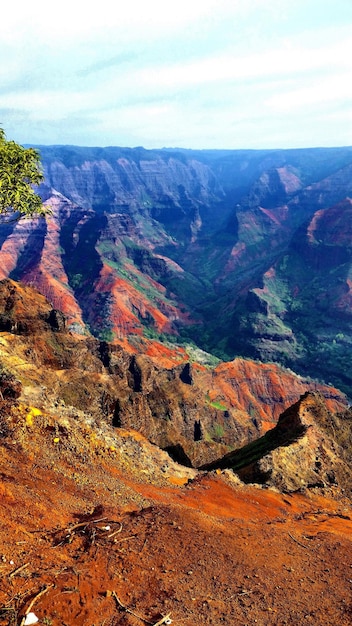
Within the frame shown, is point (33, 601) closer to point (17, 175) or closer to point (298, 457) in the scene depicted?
point (17, 175)

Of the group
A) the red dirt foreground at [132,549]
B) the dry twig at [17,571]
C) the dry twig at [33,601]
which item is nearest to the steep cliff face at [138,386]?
the red dirt foreground at [132,549]

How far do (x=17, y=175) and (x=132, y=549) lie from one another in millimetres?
23026

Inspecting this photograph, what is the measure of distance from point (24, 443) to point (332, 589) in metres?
17.2

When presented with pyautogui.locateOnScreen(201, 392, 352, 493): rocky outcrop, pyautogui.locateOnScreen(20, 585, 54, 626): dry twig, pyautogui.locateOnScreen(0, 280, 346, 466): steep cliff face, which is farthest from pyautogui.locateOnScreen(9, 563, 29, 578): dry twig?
pyautogui.locateOnScreen(201, 392, 352, 493): rocky outcrop

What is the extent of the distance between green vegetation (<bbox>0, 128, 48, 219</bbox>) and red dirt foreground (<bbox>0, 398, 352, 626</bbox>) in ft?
43.7

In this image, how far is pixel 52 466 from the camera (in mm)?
24094

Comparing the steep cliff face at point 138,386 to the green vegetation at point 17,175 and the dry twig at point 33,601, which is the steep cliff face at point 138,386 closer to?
the green vegetation at point 17,175

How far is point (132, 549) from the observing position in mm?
17547

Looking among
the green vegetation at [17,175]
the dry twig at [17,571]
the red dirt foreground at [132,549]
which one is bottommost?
the red dirt foreground at [132,549]

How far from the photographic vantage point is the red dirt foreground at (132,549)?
1422 cm

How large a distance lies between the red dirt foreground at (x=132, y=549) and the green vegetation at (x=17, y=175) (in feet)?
43.7

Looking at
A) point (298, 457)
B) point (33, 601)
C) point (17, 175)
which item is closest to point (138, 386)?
point (298, 457)

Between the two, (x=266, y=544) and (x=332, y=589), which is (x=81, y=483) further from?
(x=332, y=589)

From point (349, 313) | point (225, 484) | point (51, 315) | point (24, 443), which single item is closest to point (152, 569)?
point (24, 443)
